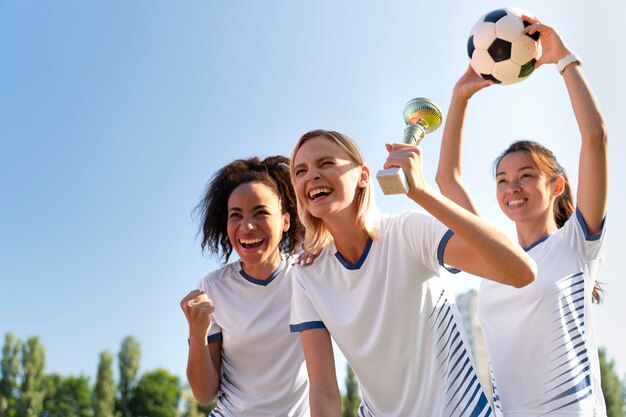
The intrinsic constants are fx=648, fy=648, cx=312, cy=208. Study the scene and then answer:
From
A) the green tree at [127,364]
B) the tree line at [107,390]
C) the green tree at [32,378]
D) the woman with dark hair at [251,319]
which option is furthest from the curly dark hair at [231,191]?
the green tree at [127,364]

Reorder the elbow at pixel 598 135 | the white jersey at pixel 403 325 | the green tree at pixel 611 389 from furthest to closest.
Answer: the green tree at pixel 611 389 → the elbow at pixel 598 135 → the white jersey at pixel 403 325

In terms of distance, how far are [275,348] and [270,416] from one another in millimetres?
473

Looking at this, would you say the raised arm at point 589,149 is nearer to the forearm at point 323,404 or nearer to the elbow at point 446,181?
the elbow at point 446,181

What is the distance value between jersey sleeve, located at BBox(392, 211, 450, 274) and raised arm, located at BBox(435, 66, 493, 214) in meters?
0.66

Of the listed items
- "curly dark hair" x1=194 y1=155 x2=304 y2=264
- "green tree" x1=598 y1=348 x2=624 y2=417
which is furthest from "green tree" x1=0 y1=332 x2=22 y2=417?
"curly dark hair" x1=194 y1=155 x2=304 y2=264

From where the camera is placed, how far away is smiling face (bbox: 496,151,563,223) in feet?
15.2

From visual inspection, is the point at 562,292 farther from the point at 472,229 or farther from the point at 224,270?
the point at 224,270

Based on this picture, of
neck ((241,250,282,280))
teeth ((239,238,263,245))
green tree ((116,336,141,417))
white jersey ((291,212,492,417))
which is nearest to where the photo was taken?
white jersey ((291,212,492,417))

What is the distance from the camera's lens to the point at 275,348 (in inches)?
185

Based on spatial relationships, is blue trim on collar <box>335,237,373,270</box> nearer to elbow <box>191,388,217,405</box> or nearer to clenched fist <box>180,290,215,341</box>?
clenched fist <box>180,290,215,341</box>

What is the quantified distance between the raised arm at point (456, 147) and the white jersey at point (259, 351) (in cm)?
146

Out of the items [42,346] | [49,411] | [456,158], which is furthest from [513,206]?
[49,411]

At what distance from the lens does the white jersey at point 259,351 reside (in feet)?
15.3

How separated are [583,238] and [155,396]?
76684 mm
